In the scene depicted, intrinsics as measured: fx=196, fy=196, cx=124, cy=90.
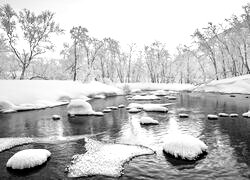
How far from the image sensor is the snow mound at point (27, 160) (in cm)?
691

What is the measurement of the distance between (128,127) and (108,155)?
495 cm

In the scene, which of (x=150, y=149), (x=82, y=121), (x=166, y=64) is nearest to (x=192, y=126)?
(x=150, y=149)

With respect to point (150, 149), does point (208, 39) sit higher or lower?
higher

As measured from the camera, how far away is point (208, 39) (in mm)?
42594

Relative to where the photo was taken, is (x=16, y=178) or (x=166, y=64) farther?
(x=166, y=64)

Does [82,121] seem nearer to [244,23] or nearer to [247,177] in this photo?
[247,177]

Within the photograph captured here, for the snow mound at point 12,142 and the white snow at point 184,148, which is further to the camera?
the snow mound at point 12,142

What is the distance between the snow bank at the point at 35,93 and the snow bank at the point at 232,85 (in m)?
24.7

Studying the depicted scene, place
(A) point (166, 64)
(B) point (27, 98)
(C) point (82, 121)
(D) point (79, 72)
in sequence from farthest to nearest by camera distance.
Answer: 1. (A) point (166, 64)
2. (D) point (79, 72)
3. (B) point (27, 98)
4. (C) point (82, 121)

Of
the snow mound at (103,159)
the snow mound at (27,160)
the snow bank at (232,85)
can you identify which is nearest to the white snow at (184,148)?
the snow mound at (103,159)

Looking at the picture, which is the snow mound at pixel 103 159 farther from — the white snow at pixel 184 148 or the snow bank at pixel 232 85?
the snow bank at pixel 232 85

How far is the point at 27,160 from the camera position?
7.04 meters

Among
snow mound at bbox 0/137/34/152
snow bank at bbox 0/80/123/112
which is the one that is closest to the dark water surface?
snow mound at bbox 0/137/34/152

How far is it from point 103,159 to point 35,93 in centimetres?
2015
